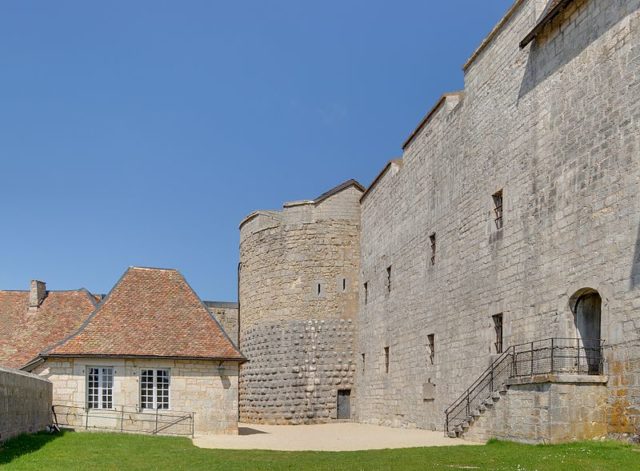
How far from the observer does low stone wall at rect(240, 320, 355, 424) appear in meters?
31.6

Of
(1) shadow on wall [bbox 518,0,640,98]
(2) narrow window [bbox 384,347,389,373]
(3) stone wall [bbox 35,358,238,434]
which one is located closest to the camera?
(1) shadow on wall [bbox 518,0,640,98]

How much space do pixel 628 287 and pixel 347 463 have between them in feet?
18.3

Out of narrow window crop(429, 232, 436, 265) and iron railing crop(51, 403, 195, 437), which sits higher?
narrow window crop(429, 232, 436, 265)

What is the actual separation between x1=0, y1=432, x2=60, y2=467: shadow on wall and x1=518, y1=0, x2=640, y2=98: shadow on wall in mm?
12652

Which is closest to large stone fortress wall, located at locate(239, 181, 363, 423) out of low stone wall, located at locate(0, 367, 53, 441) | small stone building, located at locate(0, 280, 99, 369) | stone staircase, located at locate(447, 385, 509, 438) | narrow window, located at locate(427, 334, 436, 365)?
small stone building, located at locate(0, 280, 99, 369)

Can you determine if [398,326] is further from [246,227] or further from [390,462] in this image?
[390,462]

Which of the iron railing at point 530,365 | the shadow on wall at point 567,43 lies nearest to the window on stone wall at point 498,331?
the iron railing at point 530,365

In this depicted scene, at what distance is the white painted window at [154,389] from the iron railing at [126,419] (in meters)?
0.19

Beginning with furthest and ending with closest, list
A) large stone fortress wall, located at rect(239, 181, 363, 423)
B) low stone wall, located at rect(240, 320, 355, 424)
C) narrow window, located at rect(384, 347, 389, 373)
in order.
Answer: large stone fortress wall, located at rect(239, 181, 363, 423)
low stone wall, located at rect(240, 320, 355, 424)
narrow window, located at rect(384, 347, 389, 373)

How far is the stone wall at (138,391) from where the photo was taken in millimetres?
22125

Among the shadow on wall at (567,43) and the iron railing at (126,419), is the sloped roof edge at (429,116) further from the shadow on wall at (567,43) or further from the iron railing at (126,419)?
the iron railing at (126,419)

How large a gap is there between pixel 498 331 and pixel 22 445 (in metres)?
10.7

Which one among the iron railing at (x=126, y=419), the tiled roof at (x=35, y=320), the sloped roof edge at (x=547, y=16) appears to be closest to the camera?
the sloped roof edge at (x=547, y=16)

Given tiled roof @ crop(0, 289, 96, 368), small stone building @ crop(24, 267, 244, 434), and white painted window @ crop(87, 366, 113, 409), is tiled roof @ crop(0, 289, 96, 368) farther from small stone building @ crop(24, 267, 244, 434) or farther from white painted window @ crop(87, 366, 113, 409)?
white painted window @ crop(87, 366, 113, 409)
